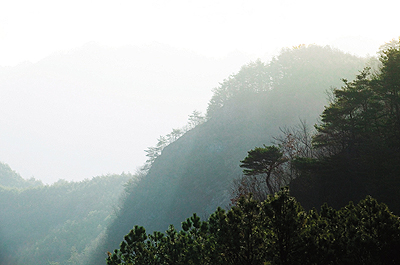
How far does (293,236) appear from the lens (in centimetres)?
650

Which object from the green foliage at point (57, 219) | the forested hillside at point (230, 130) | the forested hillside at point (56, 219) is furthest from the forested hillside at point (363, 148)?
the forested hillside at point (56, 219)

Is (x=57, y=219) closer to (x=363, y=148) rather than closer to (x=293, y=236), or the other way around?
(x=363, y=148)

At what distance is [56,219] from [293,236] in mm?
163723

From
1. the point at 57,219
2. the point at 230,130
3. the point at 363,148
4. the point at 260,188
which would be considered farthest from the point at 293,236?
the point at 57,219

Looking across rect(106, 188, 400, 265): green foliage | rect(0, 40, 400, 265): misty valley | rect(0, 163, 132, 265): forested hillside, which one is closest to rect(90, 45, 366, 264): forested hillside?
rect(0, 40, 400, 265): misty valley

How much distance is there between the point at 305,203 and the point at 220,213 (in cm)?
1578

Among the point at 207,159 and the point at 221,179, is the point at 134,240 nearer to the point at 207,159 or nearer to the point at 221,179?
the point at 221,179

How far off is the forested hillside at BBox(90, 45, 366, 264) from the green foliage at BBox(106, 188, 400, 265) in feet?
161

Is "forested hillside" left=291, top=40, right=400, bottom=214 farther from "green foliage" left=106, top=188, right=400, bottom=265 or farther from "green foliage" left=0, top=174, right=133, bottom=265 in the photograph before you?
"green foliage" left=0, top=174, right=133, bottom=265

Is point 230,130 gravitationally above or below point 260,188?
above

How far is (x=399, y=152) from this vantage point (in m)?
16.2

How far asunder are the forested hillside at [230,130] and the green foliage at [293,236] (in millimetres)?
48953

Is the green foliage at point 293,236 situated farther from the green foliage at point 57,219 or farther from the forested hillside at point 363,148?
the green foliage at point 57,219

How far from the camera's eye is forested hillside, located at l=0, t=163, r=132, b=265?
389 ft
